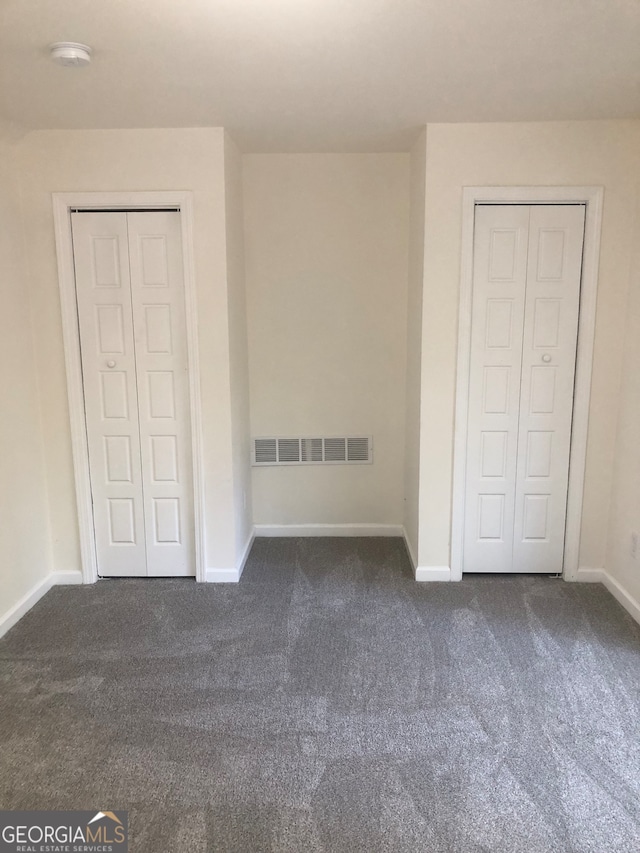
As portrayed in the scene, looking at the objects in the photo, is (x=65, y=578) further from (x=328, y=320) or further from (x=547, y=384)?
(x=547, y=384)

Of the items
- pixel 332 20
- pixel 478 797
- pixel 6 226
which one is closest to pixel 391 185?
pixel 332 20

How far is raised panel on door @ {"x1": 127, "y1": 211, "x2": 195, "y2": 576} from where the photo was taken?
333cm

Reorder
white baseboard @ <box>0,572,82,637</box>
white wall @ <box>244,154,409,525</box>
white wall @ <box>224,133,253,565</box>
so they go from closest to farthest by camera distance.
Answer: white baseboard @ <box>0,572,82,637</box> < white wall @ <box>224,133,253,565</box> < white wall @ <box>244,154,409,525</box>

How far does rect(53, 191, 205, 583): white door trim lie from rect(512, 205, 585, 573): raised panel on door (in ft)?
6.27

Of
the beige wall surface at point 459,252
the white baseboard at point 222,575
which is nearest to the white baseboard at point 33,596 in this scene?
the white baseboard at point 222,575

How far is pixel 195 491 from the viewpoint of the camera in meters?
3.50

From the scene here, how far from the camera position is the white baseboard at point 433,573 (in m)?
3.57

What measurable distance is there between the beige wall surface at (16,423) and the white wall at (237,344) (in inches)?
44.8

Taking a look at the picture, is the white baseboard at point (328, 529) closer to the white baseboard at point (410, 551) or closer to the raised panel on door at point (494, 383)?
the white baseboard at point (410, 551)

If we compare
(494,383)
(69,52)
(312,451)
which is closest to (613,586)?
(494,383)

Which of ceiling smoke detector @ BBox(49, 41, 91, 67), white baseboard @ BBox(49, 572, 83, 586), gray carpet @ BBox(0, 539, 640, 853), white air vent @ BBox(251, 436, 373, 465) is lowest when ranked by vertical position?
gray carpet @ BBox(0, 539, 640, 853)

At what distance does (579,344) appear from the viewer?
3.34 meters

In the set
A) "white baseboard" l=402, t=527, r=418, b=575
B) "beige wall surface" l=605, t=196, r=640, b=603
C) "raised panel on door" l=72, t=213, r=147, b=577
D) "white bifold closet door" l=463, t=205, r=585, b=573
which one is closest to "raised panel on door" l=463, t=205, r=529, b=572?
"white bifold closet door" l=463, t=205, r=585, b=573
